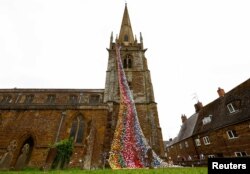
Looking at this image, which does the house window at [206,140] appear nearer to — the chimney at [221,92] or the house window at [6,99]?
the chimney at [221,92]

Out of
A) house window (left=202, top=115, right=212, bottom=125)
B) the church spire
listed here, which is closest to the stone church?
house window (left=202, top=115, right=212, bottom=125)

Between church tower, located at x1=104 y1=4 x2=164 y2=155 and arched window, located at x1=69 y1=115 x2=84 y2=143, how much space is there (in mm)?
3615

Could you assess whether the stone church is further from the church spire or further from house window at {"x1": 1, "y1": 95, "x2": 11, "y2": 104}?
the church spire

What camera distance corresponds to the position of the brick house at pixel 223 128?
55.2 feet

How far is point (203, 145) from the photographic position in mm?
22938

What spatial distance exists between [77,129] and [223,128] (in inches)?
699

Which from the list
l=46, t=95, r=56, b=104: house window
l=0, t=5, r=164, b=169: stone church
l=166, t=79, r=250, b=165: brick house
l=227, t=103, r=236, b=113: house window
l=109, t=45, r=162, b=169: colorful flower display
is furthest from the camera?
l=46, t=95, r=56, b=104: house window

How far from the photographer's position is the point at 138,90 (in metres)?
24.0

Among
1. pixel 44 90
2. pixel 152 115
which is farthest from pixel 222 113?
pixel 44 90

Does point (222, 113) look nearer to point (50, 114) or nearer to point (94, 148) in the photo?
point (94, 148)

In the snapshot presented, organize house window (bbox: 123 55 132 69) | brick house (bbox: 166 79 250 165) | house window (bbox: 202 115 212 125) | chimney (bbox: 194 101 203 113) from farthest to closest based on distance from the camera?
chimney (bbox: 194 101 203 113), house window (bbox: 123 55 132 69), house window (bbox: 202 115 212 125), brick house (bbox: 166 79 250 165)

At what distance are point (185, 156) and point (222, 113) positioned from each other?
509 inches

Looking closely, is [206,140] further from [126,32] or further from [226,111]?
[126,32]

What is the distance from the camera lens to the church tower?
19.9 metres
